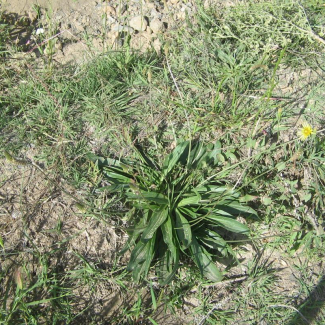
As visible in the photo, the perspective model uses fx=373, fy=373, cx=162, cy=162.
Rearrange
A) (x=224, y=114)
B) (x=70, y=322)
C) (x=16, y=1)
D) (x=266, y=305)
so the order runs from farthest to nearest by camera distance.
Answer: (x=16, y=1) → (x=224, y=114) → (x=266, y=305) → (x=70, y=322)

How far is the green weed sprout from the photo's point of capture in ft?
7.38

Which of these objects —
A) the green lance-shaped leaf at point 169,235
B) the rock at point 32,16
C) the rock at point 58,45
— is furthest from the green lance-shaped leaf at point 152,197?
the rock at point 32,16

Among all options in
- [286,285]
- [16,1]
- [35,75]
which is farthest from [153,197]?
[16,1]

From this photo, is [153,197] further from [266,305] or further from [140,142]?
[266,305]

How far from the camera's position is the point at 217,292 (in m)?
2.42

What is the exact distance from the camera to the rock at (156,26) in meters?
3.14

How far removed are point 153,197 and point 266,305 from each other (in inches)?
39.4

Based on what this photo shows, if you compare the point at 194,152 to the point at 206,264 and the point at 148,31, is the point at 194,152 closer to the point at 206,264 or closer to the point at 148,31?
the point at 206,264

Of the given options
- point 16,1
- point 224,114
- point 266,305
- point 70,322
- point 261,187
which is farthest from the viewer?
point 16,1

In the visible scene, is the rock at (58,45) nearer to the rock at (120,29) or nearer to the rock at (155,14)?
the rock at (120,29)

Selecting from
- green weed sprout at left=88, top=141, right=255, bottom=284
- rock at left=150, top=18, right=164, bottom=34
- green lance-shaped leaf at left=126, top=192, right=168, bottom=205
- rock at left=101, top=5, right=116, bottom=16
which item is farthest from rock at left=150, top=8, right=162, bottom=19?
green lance-shaped leaf at left=126, top=192, right=168, bottom=205

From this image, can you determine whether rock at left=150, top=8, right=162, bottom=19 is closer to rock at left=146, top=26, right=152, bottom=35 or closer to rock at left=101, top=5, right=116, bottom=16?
rock at left=146, top=26, right=152, bottom=35

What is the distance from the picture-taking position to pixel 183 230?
226 centimetres

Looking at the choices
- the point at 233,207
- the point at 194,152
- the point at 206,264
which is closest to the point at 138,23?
the point at 194,152
